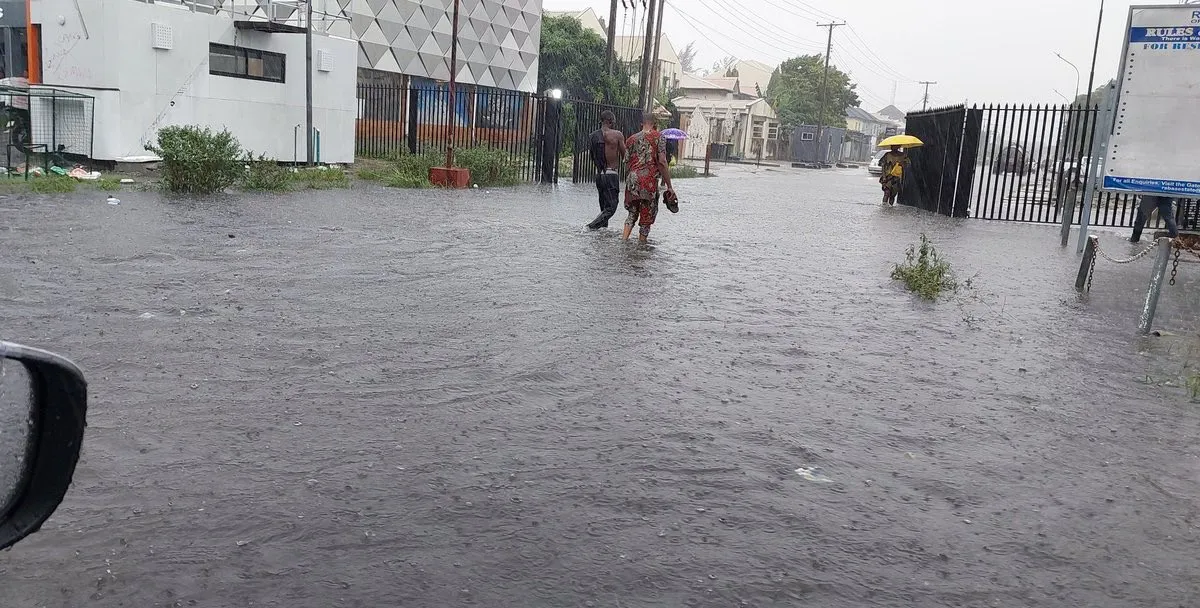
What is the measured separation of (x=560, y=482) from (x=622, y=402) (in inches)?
47.8

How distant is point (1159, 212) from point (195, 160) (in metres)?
14.1

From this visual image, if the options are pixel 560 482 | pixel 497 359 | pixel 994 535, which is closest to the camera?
pixel 994 535

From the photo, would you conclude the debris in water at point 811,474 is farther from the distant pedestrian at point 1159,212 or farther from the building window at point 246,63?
the building window at point 246,63

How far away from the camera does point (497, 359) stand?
584 cm

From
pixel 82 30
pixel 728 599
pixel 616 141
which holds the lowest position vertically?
pixel 728 599

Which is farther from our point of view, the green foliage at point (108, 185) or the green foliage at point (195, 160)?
the green foliage at point (108, 185)

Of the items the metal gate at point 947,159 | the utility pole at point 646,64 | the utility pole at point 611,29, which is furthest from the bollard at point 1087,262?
the utility pole at point 611,29

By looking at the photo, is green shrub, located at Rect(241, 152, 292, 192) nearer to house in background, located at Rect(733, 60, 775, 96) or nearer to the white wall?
the white wall

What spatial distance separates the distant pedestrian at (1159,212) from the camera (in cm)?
1304

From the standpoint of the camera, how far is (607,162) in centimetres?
1345

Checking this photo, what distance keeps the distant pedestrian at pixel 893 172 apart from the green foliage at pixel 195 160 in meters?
15.0

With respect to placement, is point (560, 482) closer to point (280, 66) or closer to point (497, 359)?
point (497, 359)

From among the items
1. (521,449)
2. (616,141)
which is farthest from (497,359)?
(616,141)

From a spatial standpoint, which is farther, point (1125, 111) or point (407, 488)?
point (1125, 111)
